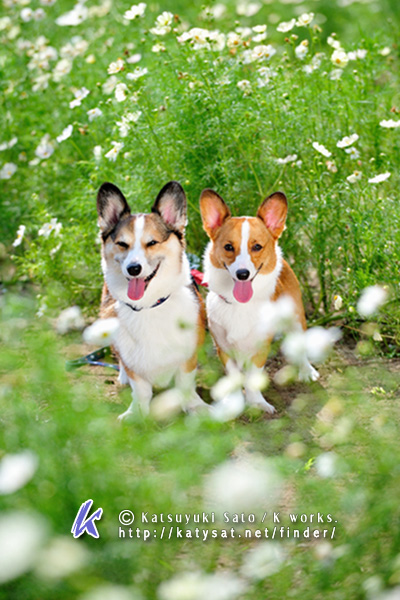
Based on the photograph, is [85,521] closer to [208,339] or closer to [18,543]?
[18,543]

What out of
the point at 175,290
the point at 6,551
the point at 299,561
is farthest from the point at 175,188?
the point at 6,551

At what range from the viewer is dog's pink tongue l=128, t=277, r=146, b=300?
2830mm

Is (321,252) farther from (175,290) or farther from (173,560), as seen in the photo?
(173,560)

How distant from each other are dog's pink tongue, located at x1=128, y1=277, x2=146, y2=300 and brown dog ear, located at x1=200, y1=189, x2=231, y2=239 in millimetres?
402

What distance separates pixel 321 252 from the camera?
142 inches

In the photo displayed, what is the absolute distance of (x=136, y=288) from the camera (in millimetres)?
2832

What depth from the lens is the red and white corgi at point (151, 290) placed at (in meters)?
2.82

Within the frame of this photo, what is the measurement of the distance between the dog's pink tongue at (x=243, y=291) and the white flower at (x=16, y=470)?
4.75ft

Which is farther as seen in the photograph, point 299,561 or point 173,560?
point 173,560

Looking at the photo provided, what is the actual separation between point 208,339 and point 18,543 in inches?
92.9

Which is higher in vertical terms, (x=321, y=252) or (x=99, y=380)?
(x=321, y=252)

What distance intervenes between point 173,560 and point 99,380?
64.9 inches

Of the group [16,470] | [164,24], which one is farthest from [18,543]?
[164,24]

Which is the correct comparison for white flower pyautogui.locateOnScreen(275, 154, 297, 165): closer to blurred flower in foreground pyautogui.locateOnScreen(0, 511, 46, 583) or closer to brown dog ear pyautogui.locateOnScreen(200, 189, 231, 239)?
brown dog ear pyautogui.locateOnScreen(200, 189, 231, 239)
